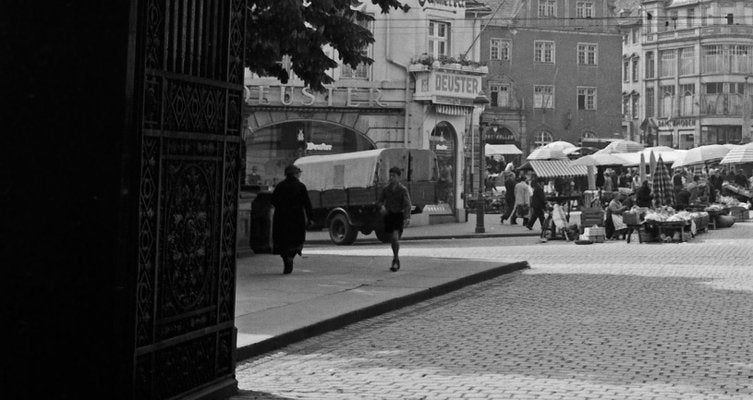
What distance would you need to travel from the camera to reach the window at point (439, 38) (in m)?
42.0

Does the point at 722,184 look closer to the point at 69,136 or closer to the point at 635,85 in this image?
the point at 69,136

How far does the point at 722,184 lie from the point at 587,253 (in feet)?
82.8

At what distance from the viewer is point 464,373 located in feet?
29.9

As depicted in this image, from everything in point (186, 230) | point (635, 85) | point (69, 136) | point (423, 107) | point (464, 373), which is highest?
point (635, 85)

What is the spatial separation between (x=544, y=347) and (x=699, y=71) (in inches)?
3367

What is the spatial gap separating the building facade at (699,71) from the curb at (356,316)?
2824 inches

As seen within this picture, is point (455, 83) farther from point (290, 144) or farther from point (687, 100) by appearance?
point (687, 100)

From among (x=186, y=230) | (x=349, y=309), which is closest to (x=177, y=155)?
(x=186, y=230)

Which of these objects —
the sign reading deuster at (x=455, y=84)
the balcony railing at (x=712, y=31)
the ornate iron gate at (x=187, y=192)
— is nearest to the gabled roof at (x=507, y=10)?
the balcony railing at (x=712, y=31)

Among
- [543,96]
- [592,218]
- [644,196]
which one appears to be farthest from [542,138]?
[592,218]

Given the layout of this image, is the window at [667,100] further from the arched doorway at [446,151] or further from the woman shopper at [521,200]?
the woman shopper at [521,200]

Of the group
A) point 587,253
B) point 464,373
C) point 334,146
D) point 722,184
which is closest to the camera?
point 464,373

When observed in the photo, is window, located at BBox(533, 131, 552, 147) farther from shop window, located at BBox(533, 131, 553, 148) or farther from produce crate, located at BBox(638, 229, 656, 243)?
produce crate, located at BBox(638, 229, 656, 243)

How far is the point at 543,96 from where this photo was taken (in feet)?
258
